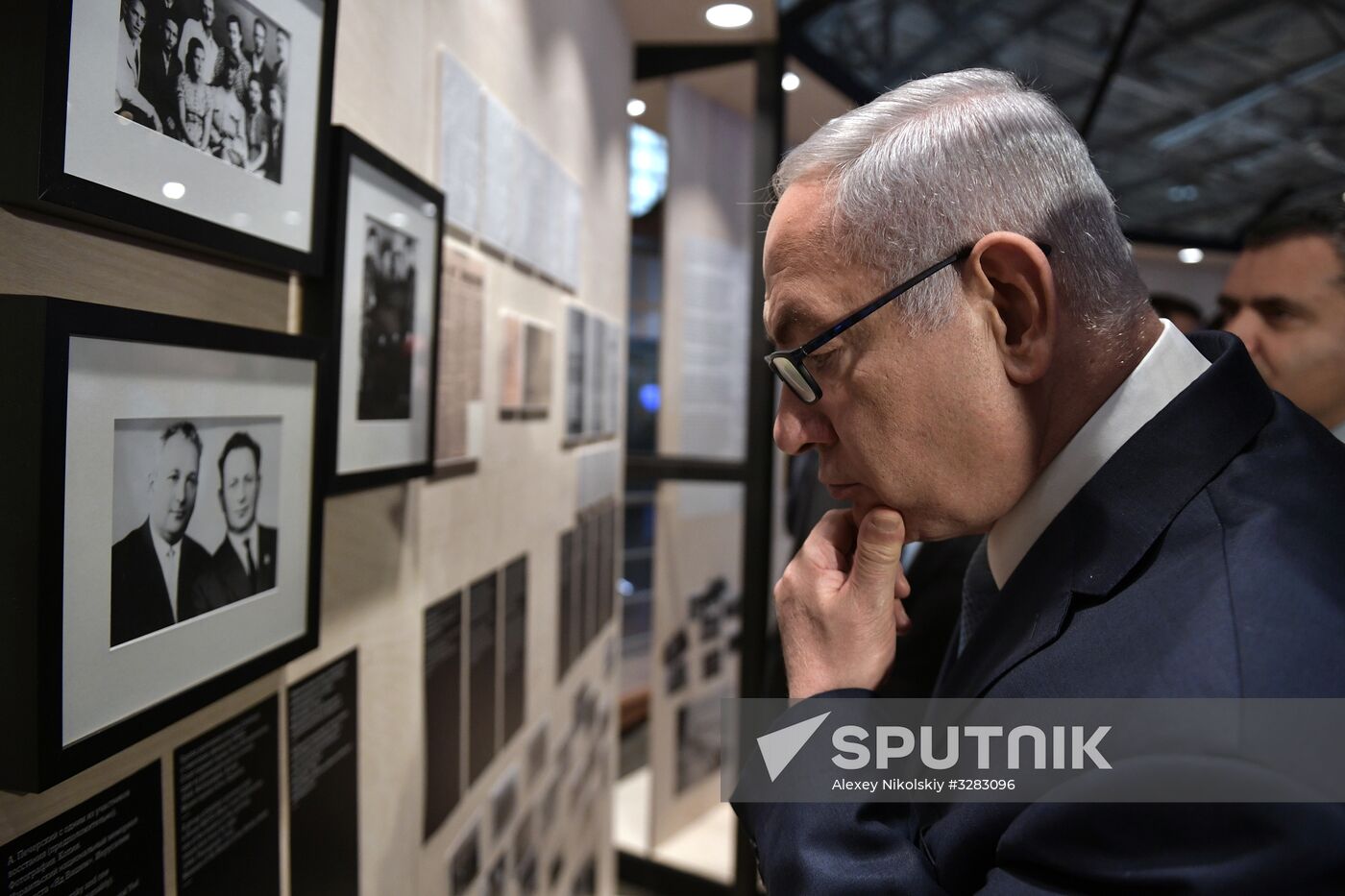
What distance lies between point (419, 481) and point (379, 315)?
1.42 feet

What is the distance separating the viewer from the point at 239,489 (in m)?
1.10

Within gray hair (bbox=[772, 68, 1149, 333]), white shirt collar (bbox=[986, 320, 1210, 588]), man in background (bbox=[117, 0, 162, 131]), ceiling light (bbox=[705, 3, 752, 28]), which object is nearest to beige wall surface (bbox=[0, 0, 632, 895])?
man in background (bbox=[117, 0, 162, 131])

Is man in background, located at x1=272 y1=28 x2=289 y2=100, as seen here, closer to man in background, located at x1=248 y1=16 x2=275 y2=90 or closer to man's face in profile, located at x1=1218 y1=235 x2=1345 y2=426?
man in background, located at x1=248 y1=16 x2=275 y2=90

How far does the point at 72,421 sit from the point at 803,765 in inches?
33.6

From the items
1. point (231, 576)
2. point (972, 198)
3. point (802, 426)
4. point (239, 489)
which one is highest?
point (972, 198)

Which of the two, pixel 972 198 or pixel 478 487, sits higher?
pixel 972 198

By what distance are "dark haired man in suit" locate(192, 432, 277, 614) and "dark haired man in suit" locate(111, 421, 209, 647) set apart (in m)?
0.03

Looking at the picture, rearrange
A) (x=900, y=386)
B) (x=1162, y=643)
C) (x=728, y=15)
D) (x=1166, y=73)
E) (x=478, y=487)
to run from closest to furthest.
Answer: (x=1162, y=643)
(x=900, y=386)
(x=478, y=487)
(x=728, y=15)
(x=1166, y=73)

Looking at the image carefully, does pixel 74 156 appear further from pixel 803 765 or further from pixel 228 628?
pixel 803 765

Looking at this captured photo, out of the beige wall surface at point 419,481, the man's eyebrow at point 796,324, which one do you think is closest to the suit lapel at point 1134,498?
the man's eyebrow at point 796,324

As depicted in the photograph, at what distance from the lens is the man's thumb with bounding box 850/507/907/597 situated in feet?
3.61

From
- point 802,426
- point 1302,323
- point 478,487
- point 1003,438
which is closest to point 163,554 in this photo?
point 802,426

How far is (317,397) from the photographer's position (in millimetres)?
1262

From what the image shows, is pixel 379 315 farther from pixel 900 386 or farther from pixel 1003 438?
pixel 1003 438
